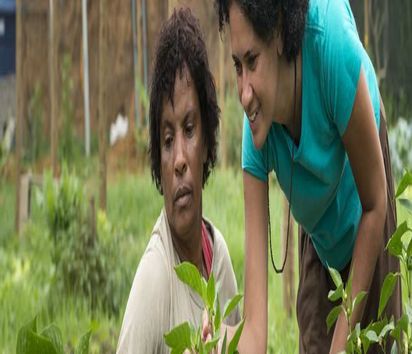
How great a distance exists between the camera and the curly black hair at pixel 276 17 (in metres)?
1.97

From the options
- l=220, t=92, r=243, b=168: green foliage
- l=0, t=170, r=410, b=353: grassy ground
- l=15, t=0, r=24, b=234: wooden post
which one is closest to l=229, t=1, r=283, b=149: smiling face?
l=0, t=170, r=410, b=353: grassy ground

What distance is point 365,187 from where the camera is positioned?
2184 mm

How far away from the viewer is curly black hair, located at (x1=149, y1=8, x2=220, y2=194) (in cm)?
217

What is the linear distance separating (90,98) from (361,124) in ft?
5.88

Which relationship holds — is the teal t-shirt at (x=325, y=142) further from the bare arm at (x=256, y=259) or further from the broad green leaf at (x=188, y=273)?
the broad green leaf at (x=188, y=273)

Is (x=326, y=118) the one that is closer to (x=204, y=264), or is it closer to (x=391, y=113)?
(x=204, y=264)

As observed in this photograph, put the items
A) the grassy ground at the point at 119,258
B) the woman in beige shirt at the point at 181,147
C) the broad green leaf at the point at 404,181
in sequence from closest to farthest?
the broad green leaf at the point at 404,181 → the woman in beige shirt at the point at 181,147 → the grassy ground at the point at 119,258

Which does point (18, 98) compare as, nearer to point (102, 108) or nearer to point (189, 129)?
point (102, 108)

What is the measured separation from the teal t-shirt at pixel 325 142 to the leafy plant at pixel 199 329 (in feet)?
2.91

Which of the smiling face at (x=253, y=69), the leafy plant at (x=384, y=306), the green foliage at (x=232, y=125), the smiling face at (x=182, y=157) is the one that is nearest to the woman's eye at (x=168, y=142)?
the smiling face at (x=182, y=157)

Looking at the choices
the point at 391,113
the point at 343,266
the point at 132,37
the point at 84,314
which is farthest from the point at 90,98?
the point at 343,266

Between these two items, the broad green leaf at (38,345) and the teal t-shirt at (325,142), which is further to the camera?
the teal t-shirt at (325,142)

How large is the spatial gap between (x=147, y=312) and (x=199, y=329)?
882 millimetres

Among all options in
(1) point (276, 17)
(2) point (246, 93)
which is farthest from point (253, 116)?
(1) point (276, 17)
